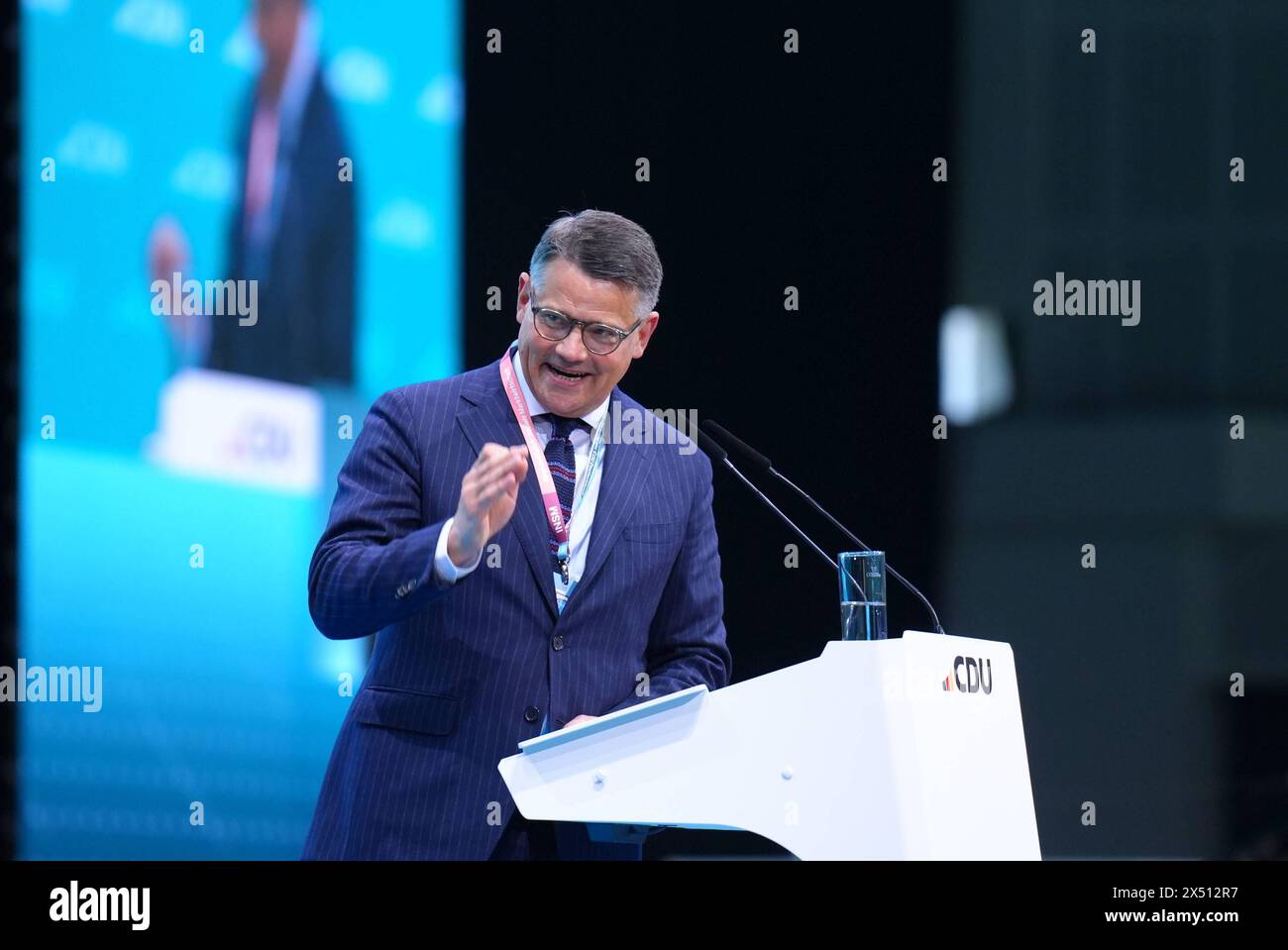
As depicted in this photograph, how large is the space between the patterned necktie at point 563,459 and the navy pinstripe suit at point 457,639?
0.06 m

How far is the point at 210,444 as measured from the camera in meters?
4.50

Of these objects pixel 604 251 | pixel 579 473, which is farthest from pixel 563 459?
pixel 604 251

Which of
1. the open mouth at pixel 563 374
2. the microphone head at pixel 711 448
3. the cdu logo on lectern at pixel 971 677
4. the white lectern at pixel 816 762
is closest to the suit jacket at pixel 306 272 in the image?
the open mouth at pixel 563 374

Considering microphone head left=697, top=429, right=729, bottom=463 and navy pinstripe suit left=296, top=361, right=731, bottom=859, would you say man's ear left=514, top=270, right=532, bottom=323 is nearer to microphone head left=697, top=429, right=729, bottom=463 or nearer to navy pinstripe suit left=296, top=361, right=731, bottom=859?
navy pinstripe suit left=296, top=361, right=731, bottom=859

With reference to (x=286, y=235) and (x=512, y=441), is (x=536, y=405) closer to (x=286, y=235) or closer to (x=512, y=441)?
(x=512, y=441)

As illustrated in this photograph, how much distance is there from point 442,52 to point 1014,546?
224 centimetres

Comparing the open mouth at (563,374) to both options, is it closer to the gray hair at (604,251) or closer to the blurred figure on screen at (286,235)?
the gray hair at (604,251)

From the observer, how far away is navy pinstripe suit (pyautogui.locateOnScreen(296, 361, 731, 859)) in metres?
2.64

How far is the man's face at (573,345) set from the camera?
279cm

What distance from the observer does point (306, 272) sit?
4543 mm

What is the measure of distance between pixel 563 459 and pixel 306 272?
197 centimetres
